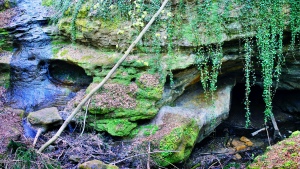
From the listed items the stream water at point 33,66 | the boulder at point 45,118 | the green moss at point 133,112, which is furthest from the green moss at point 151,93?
the stream water at point 33,66

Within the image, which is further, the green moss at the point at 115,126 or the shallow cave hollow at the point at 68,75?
the shallow cave hollow at the point at 68,75

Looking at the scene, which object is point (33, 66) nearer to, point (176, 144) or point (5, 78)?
point (5, 78)

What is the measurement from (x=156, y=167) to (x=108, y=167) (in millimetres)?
1024

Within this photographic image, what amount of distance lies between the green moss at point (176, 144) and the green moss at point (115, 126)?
742mm

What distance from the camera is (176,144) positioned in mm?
5574

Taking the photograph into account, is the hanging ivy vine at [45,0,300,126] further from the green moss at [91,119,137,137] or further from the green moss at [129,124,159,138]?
the green moss at [91,119,137,137]

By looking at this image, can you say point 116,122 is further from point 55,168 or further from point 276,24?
point 276,24

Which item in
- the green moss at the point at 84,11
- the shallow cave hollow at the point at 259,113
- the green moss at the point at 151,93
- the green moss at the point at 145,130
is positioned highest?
the green moss at the point at 84,11

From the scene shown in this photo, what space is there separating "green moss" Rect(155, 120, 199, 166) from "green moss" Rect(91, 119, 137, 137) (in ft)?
2.43

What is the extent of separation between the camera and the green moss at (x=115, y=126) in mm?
5812

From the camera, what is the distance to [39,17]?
7.76 meters

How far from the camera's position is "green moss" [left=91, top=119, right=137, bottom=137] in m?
5.81

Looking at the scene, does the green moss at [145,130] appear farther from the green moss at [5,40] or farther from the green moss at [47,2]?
the green moss at [47,2]

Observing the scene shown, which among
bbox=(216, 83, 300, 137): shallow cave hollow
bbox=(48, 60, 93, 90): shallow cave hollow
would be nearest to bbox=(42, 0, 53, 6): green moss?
bbox=(48, 60, 93, 90): shallow cave hollow
